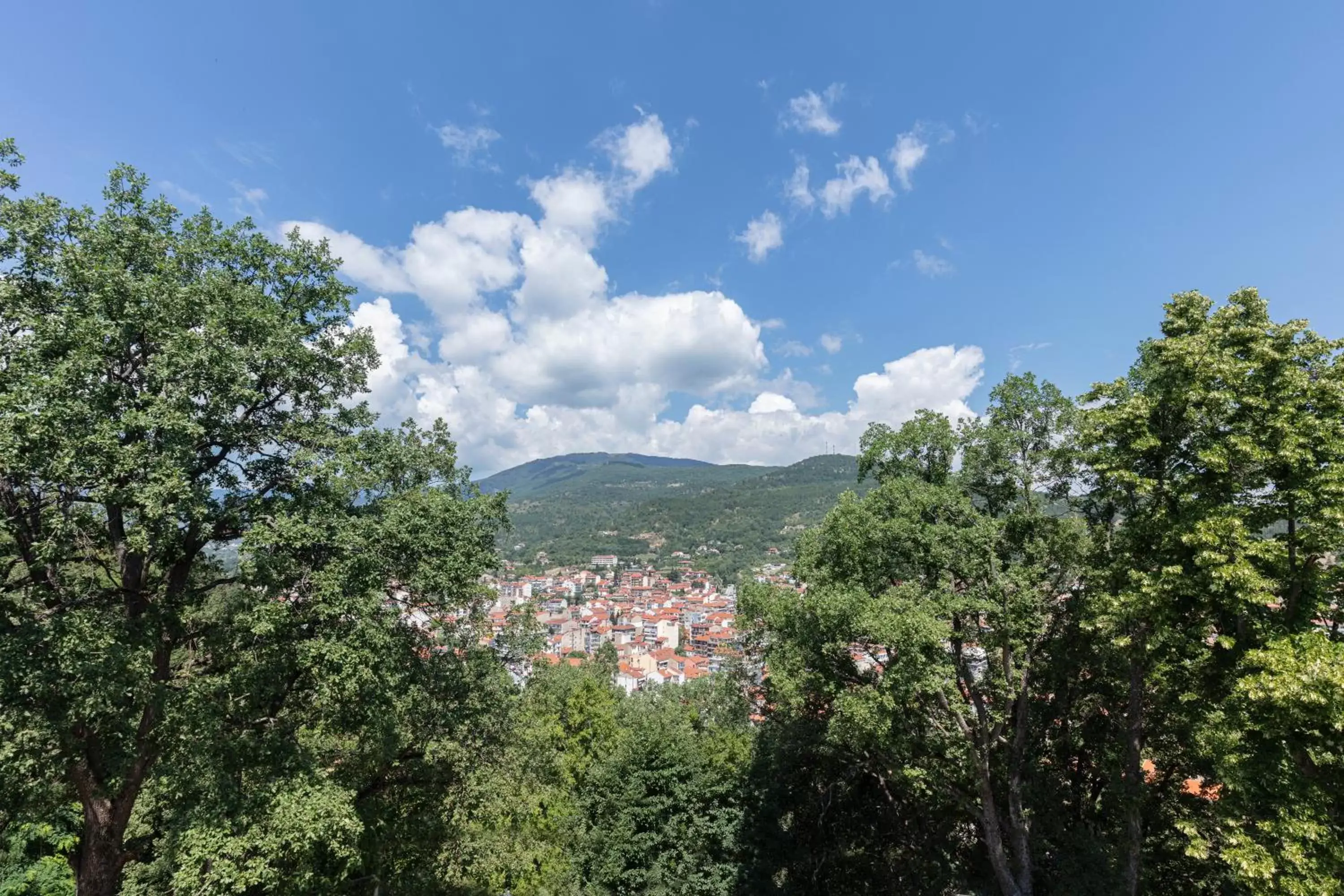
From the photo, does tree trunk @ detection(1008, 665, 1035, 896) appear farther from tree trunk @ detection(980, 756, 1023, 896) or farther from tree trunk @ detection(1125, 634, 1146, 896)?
tree trunk @ detection(1125, 634, 1146, 896)

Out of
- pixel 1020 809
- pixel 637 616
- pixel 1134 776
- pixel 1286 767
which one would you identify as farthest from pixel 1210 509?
pixel 637 616

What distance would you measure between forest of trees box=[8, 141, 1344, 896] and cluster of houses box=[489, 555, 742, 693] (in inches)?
772

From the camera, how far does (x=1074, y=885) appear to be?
1045cm

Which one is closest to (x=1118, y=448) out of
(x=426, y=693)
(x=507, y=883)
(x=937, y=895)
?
(x=937, y=895)

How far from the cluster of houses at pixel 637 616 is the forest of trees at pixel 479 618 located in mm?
19600

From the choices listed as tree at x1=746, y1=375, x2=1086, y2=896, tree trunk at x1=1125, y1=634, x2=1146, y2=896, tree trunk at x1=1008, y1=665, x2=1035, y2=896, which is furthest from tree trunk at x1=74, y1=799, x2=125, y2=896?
tree trunk at x1=1125, y1=634, x2=1146, y2=896

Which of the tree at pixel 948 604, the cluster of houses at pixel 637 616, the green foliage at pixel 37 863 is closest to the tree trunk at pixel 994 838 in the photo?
the tree at pixel 948 604

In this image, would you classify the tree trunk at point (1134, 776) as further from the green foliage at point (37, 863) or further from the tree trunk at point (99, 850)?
the green foliage at point (37, 863)

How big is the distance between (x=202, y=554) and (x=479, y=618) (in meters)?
4.45

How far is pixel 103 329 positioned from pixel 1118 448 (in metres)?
14.7

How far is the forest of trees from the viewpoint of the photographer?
277 inches

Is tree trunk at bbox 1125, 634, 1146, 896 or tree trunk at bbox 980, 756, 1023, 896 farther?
tree trunk at bbox 980, 756, 1023, 896

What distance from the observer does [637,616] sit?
4252 inches

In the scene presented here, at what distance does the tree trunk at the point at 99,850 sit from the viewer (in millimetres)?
8336
